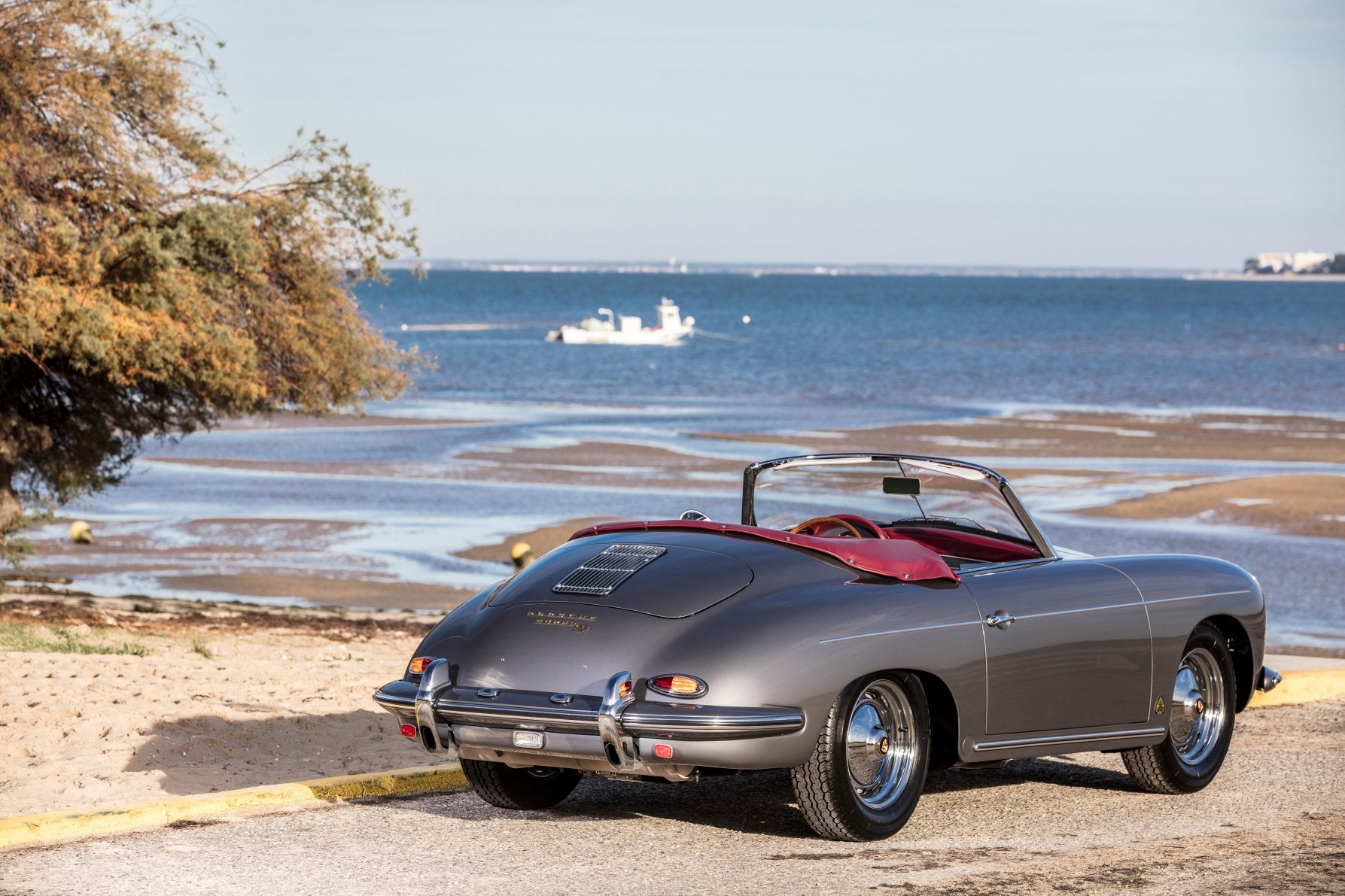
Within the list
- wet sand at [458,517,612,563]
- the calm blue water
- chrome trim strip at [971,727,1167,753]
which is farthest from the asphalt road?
the calm blue water

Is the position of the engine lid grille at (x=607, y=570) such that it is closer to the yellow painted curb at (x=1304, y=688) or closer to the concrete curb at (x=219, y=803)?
the concrete curb at (x=219, y=803)

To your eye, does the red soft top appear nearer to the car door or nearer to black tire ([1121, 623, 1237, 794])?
the car door

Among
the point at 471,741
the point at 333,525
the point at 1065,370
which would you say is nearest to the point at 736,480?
the point at 333,525

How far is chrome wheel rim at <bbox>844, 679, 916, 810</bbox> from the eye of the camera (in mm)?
6719

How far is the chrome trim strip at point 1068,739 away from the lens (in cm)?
710

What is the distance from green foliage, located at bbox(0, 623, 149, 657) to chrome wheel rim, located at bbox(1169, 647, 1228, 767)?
6302mm

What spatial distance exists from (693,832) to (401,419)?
35.3 m

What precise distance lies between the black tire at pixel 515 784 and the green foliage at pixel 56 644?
4.42m

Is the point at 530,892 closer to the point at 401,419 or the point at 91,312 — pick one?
the point at 91,312

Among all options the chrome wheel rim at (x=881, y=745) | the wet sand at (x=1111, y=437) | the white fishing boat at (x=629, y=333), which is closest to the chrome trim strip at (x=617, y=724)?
the chrome wheel rim at (x=881, y=745)

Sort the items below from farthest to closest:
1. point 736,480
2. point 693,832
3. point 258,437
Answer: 1. point 258,437
2. point 736,480
3. point 693,832

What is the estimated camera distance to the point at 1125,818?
7.50 meters

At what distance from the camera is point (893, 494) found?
806 cm

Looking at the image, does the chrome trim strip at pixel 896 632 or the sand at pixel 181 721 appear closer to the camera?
the chrome trim strip at pixel 896 632
